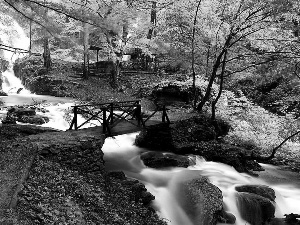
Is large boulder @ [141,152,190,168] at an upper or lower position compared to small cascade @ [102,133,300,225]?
upper

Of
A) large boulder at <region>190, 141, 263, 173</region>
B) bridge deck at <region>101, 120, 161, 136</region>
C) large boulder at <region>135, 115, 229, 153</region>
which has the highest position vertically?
bridge deck at <region>101, 120, 161, 136</region>

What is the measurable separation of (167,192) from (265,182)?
510 centimetres

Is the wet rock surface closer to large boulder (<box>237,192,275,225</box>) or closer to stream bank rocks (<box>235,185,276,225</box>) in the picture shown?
stream bank rocks (<box>235,185,276,225</box>)

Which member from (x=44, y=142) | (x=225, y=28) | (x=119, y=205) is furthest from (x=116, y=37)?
(x=119, y=205)

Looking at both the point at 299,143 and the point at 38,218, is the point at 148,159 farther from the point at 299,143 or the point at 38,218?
the point at 299,143

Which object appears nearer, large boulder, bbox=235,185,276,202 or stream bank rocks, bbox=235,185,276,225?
stream bank rocks, bbox=235,185,276,225

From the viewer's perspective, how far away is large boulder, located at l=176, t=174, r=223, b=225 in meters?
8.79

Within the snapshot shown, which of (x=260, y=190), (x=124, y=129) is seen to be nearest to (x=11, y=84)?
(x=124, y=129)

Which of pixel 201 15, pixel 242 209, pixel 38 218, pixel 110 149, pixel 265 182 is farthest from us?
pixel 201 15

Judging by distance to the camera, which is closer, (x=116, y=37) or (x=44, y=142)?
(x=44, y=142)

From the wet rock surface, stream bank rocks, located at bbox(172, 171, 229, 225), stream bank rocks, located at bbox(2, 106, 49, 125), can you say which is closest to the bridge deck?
the wet rock surface

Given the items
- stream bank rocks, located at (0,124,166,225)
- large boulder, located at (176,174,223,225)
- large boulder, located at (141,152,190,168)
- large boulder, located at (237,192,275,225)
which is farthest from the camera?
large boulder, located at (141,152,190,168)

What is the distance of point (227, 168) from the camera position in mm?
12969

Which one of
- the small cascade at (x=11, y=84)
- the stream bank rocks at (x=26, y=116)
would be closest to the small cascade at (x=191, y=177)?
the stream bank rocks at (x=26, y=116)
